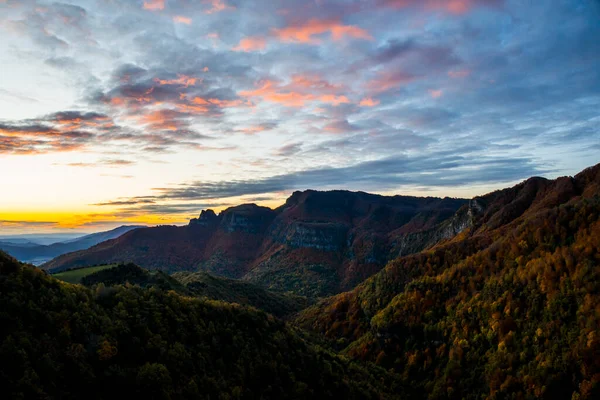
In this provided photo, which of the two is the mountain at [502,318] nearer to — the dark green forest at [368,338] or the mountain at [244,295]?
the dark green forest at [368,338]

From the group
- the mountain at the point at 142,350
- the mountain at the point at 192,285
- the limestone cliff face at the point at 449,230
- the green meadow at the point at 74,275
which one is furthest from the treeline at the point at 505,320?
the green meadow at the point at 74,275

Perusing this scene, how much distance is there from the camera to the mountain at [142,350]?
76.9ft

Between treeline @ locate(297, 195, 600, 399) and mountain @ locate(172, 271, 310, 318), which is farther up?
treeline @ locate(297, 195, 600, 399)

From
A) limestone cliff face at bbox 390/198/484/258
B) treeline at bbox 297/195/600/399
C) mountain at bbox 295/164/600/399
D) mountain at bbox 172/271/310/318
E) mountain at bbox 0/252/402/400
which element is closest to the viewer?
mountain at bbox 0/252/402/400

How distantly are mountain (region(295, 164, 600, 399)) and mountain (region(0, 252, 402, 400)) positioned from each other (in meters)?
9.88

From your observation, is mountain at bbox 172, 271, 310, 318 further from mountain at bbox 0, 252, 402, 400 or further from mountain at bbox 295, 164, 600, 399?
mountain at bbox 0, 252, 402, 400

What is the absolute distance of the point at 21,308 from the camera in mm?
25891

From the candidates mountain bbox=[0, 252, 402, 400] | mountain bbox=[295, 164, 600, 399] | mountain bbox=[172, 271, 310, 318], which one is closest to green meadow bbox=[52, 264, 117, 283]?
mountain bbox=[172, 271, 310, 318]

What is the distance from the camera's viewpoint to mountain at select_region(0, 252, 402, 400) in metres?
23.5

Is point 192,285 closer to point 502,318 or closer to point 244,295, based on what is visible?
point 244,295

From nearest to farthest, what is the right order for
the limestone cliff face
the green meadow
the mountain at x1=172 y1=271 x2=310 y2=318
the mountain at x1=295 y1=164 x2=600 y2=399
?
the mountain at x1=295 y1=164 x2=600 y2=399
the green meadow
the mountain at x1=172 y1=271 x2=310 y2=318
the limestone cliff face

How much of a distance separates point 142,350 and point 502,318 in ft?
148

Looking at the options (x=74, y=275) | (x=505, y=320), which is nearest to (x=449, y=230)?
(x=505, y=320)

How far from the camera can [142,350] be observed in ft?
99.5
